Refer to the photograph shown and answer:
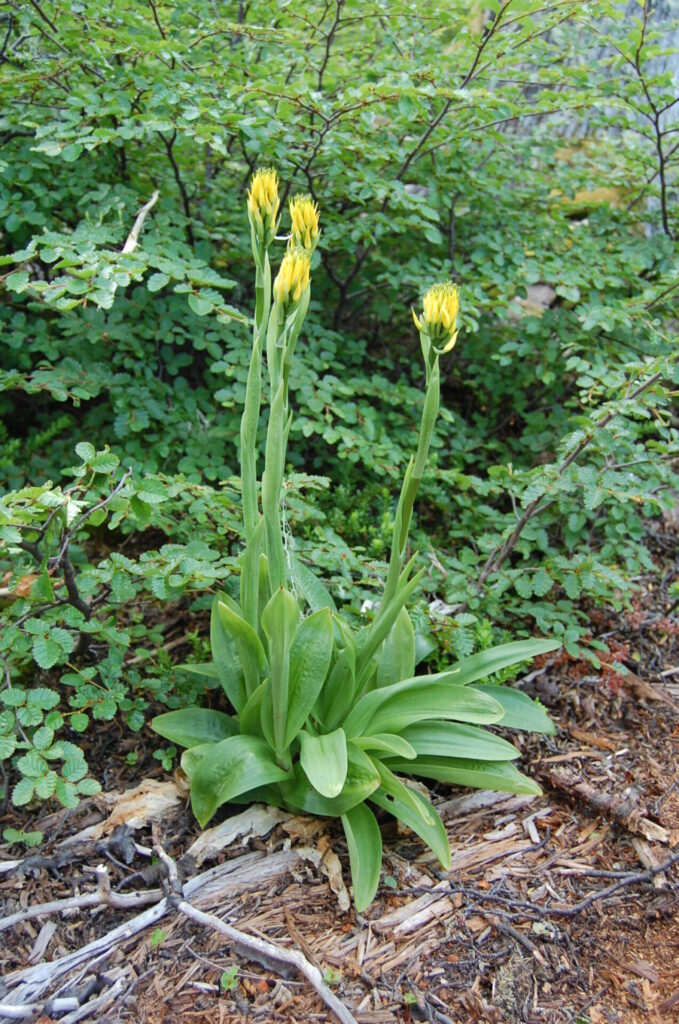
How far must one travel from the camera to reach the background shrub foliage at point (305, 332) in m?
2.31

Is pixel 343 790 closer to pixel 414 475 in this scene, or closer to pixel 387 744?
pixel 387 744

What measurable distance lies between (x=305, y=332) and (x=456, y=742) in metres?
2.09

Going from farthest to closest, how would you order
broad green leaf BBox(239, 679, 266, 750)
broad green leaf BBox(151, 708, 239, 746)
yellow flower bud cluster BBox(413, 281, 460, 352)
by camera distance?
broad green leaf BBox(151, 708, 239, 746), broad green leaf BBox(239, 679, 266, 750), yellow flower bud cluster BBox(413, 281, 460, 352)

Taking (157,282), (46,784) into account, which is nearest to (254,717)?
(46,784)

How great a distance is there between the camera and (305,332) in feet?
11.2

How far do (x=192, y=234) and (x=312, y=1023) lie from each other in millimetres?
2983

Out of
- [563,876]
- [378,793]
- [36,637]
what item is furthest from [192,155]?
[563,876]

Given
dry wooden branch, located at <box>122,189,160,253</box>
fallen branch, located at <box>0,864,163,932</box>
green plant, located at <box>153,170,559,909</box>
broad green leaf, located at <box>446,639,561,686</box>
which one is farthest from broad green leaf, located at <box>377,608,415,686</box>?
dry wooden branch, located at <box>122,189,160,253</box>

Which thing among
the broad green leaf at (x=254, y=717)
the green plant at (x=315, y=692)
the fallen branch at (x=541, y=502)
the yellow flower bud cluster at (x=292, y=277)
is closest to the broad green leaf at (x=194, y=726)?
the green plant at (x=315, y=692)

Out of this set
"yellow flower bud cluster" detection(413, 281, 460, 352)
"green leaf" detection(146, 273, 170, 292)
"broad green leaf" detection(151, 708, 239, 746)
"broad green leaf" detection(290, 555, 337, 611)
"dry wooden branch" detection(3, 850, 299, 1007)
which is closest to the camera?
"yellow flower bud cluster" detection(413, 281, 460, 352)

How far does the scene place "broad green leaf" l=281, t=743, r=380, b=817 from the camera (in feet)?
5.92

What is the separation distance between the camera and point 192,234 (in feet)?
10.9

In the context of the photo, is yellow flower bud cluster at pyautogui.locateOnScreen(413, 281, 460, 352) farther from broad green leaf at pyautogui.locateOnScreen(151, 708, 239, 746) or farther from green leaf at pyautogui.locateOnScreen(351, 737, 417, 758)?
broad green leaf at pyautogui.locateOnScreen(151, 708, 239, 746)

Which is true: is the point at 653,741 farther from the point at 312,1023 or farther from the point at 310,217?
the point at 310,217
